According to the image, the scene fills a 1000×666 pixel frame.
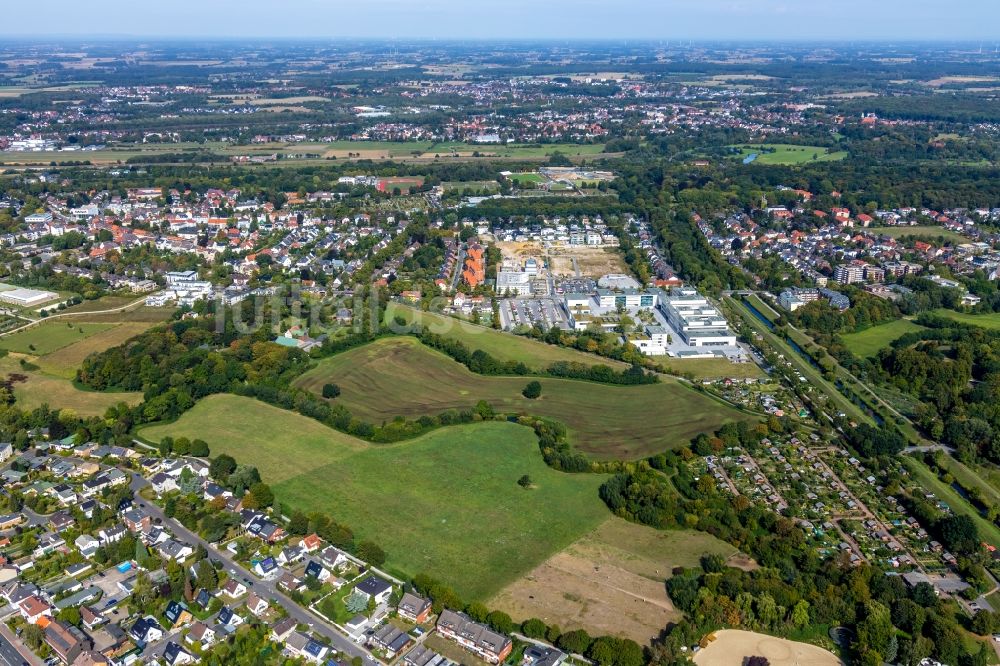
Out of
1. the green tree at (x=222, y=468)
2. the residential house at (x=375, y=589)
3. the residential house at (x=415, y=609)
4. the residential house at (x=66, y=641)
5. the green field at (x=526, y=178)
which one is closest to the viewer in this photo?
the residential house at (x=66, y=641)

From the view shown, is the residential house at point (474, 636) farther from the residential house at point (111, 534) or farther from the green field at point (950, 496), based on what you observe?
the green field at point (950, 496)

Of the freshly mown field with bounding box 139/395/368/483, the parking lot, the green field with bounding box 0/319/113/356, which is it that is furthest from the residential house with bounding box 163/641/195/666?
the parking lot

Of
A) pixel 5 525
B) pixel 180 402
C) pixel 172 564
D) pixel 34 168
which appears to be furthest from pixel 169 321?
pixel 34 168

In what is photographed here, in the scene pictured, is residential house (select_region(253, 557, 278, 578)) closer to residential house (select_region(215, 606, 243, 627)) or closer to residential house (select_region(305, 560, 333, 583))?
residential house (select_region(305, 560, 333, 583))

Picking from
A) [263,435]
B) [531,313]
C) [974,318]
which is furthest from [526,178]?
[263,435]

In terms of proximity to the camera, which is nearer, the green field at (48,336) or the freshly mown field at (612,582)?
the freshly mown field at (612,582)

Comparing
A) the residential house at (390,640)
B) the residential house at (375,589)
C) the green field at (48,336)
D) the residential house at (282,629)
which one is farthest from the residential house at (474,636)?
the green field at (48,336)

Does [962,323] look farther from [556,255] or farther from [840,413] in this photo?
[556,255]
